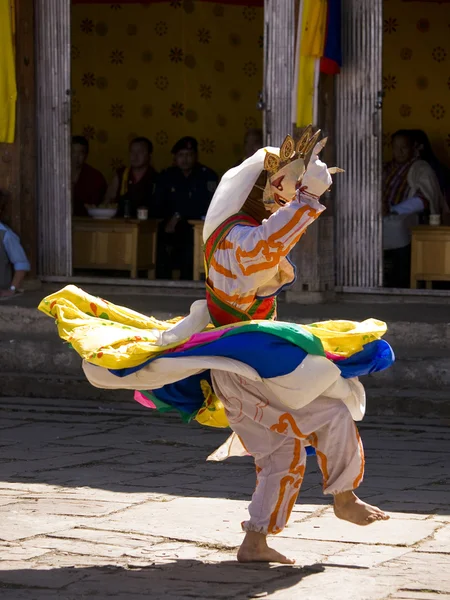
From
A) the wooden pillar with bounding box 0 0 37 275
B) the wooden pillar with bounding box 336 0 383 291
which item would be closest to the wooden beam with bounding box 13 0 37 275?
the wooden pillar with bounding box 0 0 37 275

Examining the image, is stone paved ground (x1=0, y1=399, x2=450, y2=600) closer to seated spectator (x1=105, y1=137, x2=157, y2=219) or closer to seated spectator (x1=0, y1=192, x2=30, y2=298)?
seated spectator (x1=0, y1=192, x2=30, y2=298)

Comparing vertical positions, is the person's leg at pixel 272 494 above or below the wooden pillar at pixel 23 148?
below

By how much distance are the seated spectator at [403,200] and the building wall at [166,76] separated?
2.62 metres

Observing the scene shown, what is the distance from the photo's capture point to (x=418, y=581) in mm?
4812

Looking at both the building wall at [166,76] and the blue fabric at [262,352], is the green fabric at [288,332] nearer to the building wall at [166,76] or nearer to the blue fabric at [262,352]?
the blue fabric at [262,352]

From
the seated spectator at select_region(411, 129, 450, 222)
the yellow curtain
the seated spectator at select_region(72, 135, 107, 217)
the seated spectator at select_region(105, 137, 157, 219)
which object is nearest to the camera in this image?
the yellow curtain

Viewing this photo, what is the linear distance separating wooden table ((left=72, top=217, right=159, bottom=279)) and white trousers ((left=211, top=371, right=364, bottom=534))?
7005mm

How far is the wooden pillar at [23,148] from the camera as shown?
429 inches

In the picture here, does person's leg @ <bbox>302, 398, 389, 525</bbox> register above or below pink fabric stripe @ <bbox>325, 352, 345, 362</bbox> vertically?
below

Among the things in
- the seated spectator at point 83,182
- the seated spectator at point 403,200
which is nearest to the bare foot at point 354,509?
the seated spectator at point 403,200

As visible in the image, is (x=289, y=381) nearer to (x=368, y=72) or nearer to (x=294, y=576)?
(x=294, y=576)

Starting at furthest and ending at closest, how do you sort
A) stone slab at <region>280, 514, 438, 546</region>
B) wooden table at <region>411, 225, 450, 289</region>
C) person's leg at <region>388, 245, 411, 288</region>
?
1. person's leg at <region>388, 245, 411, 288</region>
2. wooden table at <region>411, 225, 450, 289</region>
3. stone slab at <region>280, 514, 438, 546</region>

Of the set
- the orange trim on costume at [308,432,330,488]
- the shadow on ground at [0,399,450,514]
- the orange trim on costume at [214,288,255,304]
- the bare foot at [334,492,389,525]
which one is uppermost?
the orange trim on costume at [214,288,255,304]

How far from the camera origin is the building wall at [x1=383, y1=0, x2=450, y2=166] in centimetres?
1414
